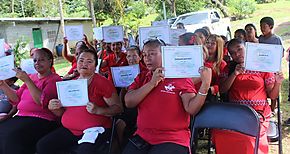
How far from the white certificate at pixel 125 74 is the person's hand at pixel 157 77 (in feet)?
3.21

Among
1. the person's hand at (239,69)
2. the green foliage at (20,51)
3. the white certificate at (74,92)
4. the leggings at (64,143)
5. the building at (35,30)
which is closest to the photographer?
the white certificate at (74,92)

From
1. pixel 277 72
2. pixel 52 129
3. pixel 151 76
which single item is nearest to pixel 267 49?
pixel 277 72

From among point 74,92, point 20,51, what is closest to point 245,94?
point 74,92

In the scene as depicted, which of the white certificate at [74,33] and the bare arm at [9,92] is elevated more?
the white certificate at [74,33]

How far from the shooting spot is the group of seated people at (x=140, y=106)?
282cm

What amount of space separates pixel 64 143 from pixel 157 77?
1.15m

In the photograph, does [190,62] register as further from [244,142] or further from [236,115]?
[244,142]

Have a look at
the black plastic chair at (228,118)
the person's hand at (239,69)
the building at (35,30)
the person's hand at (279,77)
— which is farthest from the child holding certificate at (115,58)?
the building at (35,30)

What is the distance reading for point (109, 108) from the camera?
3176 millimetres

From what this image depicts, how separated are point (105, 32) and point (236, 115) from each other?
9.19 feet

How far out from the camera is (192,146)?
9.95 feet

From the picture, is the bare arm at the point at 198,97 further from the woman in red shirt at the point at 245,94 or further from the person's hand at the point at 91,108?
the person's hand at the point at 91,108

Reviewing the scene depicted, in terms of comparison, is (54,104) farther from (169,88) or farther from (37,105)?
(169,88)

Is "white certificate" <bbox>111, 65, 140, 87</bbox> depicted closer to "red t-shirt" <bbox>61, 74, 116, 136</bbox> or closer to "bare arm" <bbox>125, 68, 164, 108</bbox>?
"red t-shirt" <bbox>61, 74, 116, 136</bbox>
